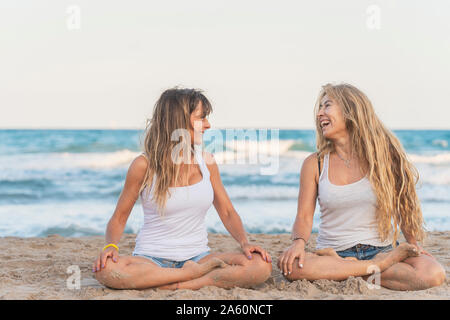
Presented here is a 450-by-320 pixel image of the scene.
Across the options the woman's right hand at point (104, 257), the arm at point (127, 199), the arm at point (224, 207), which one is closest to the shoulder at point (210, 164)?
the arm at point (224, 207)

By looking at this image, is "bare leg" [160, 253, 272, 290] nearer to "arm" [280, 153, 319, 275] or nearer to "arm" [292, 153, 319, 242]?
"arm" [280, 153, 319, 275]

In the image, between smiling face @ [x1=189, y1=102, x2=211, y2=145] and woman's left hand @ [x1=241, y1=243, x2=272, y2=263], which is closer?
woman's left hand @ [x1=241, y1=243, x2=272, y2=263]

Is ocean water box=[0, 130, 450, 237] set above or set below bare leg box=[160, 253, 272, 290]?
below

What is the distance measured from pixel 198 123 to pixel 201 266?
95cm

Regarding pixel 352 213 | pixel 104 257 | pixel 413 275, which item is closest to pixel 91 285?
pixel 104 257

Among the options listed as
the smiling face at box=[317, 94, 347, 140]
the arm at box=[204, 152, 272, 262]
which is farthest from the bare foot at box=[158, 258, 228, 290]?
the smiling face at box=[317, 94, 347, 140]

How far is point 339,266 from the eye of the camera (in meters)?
3.20

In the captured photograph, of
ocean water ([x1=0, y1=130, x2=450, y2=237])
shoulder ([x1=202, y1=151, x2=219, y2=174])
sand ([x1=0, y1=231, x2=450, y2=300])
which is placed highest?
shoulder ([x1=202, y1=151, x2=219, y2=174])

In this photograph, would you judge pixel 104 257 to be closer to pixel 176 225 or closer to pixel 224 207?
pixel 176 225

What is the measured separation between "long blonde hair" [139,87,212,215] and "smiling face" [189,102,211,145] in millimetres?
20

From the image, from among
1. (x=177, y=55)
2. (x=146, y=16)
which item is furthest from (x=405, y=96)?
(x=146, y=16)

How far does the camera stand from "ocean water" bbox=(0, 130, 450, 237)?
8344 millimetres
